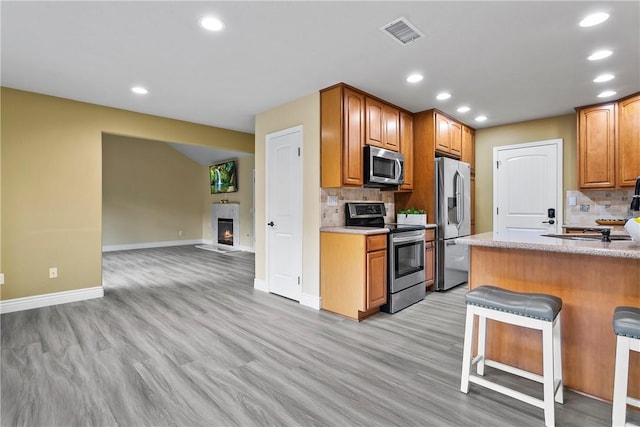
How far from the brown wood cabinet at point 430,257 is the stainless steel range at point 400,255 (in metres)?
0.20

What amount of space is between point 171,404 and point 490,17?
10.7ft

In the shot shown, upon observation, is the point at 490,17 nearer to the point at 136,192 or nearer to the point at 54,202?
the point at 54,202

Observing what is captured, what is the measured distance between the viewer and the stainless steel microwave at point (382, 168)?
366cm

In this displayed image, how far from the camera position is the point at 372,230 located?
3.21 m

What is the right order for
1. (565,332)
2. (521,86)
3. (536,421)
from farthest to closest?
(521,86) < (565,332) < (536,421)

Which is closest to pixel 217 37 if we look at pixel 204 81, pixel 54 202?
pixel 204 81

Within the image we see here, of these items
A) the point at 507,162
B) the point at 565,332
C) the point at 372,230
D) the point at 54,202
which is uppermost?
the point at 507,162

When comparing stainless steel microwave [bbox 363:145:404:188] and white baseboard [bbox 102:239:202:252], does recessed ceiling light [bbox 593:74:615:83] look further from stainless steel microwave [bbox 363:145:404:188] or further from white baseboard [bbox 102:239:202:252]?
white baseboard [bbox 102:239:202:252]

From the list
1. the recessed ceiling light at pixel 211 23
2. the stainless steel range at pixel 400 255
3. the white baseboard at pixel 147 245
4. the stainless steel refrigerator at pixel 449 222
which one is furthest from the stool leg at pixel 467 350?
the white baseboard at pixel 147 245

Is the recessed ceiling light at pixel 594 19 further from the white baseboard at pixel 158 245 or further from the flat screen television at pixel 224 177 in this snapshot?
the flat screen television at pixel 224 177

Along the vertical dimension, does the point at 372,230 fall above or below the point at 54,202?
below

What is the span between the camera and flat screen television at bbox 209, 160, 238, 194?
27.9ft

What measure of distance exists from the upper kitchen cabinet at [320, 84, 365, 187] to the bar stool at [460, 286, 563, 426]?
1918 mm

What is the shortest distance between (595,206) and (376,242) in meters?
3.43
